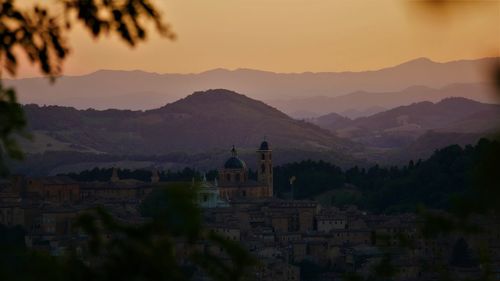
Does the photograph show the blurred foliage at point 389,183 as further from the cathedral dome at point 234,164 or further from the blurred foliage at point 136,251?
the blurred foliage at point 136,251

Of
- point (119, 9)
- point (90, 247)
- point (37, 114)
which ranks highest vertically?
point (37, 114)

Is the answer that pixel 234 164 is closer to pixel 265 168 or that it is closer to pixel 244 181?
pixel 244 181

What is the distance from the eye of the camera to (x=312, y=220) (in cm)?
7419

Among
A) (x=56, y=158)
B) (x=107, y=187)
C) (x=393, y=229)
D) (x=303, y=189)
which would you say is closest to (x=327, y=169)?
(x=303, y=189)

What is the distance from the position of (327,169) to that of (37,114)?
99047mm

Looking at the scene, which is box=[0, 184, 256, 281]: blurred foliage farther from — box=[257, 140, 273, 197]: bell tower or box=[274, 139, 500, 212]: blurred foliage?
box=[257, 140, 273, 197]: bell tower

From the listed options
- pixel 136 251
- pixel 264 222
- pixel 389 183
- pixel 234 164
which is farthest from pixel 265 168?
pixel 136 251

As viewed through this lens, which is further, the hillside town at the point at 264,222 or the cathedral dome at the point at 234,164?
the cathedral dome at the point at 234,164

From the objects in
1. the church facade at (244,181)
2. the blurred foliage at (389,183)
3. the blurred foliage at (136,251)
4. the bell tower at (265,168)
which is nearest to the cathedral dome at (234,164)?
the church facade at (244,181)

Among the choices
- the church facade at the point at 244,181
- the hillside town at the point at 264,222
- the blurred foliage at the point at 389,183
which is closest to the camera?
the hillside town at the point at 264,222

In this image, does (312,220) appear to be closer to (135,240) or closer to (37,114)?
(135,240)

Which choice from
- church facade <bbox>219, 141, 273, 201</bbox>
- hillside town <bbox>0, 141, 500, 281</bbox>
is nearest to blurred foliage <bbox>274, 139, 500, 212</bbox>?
church facade <bbox>219, 141, 273, 201</bbox>

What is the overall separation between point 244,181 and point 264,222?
1211cm

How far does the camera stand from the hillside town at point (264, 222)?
58.1 meters
